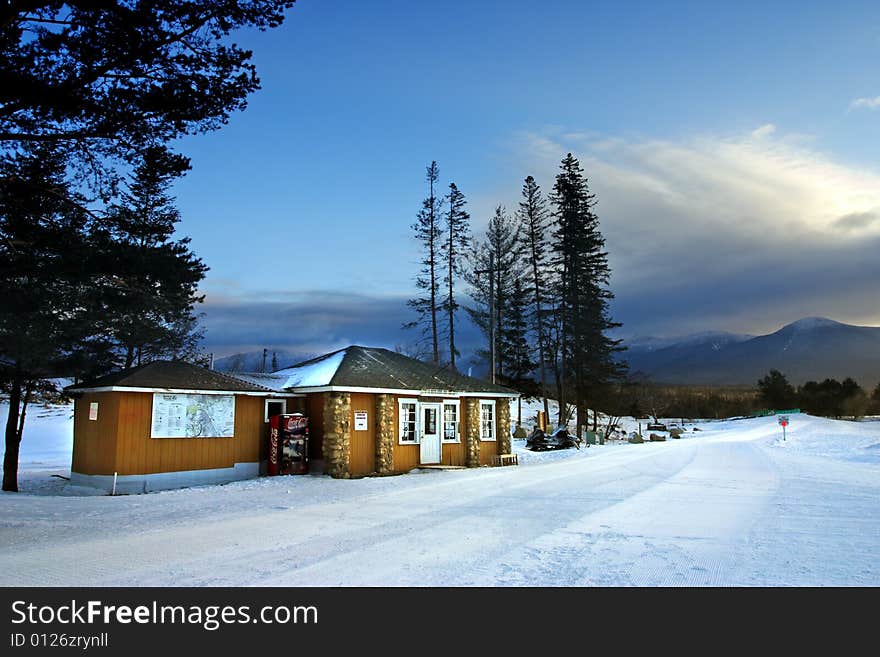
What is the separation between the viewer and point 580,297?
137 ft

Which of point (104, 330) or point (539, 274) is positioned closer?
point (104, 330)

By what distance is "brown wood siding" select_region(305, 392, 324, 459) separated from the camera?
55.4 feet

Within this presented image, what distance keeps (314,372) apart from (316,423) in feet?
6.33

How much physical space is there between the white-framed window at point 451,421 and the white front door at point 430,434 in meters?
0.35

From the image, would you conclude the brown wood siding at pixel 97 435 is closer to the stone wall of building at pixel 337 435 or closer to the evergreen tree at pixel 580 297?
the stone wall of building at pixel 337 435

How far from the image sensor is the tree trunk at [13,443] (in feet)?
52.5

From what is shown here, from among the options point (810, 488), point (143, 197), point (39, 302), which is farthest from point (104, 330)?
point (810, 488)

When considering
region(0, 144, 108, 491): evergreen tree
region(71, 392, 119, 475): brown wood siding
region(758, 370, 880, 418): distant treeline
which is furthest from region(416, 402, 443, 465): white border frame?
region(758, 370, 880, 418): distant treeline

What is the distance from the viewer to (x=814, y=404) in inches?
2712

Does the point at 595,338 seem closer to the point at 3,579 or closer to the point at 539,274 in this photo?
the point at 539,274

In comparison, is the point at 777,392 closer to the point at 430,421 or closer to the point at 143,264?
the point at 430,421

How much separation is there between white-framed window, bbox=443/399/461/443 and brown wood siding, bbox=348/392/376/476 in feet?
10.4
